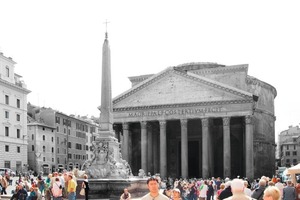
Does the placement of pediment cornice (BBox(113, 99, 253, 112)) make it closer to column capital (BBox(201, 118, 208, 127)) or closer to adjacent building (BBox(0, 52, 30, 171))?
column capital (BBox(201, 118, 208, 127))

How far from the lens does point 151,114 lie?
4891cm

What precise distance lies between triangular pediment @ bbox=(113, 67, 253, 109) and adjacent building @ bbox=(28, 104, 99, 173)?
12.2 m

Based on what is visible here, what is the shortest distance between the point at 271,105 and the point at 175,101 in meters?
17.8

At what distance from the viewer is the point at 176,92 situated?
48125 mm

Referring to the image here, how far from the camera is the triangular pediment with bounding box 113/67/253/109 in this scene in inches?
1807

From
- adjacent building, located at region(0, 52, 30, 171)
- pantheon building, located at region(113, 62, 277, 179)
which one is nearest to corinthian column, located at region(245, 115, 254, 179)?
pantheon building, located at region(113, 62, 277, 179)

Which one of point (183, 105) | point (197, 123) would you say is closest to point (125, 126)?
point (183, 105)

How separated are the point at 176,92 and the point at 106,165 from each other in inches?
1208

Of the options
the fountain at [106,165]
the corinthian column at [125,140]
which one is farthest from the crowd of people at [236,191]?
the corinthian column at [125,140]

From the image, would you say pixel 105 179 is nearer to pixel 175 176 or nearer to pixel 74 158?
pixel 175 176

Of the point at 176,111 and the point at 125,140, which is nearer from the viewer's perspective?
the point at 176,111

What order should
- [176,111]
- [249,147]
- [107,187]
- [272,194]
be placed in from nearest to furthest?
[272,194] < [107,187] < [249,147] < [176,111]

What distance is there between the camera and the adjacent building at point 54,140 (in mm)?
62812

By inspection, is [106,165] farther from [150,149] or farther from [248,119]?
[150,149]
